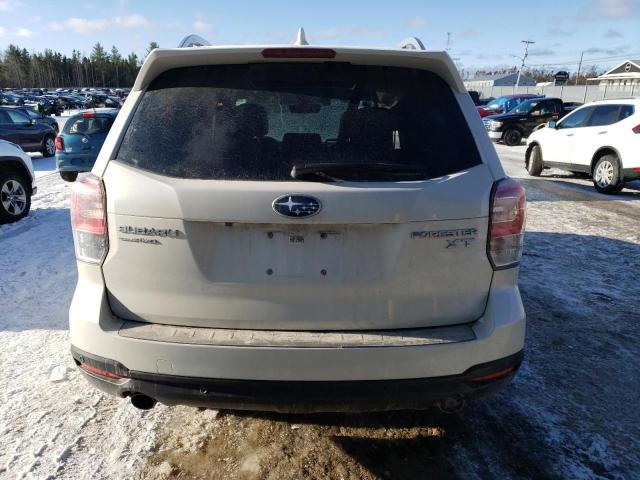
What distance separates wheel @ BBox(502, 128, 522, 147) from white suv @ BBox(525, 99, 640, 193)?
28.3ft

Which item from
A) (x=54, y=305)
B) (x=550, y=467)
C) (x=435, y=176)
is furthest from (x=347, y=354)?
(x=54, y=305)

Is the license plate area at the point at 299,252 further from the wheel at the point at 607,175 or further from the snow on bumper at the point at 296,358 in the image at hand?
the wheel at the point at 607,175

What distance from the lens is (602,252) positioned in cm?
622

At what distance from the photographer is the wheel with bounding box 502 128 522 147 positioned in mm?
20953

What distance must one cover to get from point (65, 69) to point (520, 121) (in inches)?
5268

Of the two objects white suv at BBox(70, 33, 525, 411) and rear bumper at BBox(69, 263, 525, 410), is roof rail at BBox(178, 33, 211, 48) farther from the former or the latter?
rear bumper at BBox(69, 263, 525, 410)

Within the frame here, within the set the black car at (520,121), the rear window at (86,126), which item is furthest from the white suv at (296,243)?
the black car at (520,121)

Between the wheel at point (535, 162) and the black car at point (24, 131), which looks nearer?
the wheel at point (535, 162)

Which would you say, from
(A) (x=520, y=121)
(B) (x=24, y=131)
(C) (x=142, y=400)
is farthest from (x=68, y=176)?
(A) (x=520, y=121)

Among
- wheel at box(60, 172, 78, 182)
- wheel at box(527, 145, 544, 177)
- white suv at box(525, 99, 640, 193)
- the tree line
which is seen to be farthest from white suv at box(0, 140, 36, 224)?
the tree line

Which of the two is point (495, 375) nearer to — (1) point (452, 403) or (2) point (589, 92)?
(1) point (452, 403)

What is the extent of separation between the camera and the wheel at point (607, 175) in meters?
10.3

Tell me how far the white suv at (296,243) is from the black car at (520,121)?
65.4 feet

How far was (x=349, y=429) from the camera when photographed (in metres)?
2.84
